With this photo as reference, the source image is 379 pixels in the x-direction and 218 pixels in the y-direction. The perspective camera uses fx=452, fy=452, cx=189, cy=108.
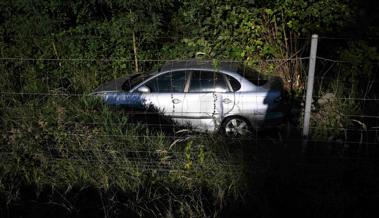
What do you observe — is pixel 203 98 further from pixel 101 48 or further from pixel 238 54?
pixel 101 48

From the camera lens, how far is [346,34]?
9.03 m

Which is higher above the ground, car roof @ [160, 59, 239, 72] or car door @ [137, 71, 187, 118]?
car roof @ [160, 59, 239, 72]

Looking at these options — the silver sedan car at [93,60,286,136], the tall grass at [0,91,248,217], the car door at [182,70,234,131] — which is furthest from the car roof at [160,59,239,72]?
the tall grass at [0,91,248,217]

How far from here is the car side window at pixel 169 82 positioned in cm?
755

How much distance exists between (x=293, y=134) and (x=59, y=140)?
256cm

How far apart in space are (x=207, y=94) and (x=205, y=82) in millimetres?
264

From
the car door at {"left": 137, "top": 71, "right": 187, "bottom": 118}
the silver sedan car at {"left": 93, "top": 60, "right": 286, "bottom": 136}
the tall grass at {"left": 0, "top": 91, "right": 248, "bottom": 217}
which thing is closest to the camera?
the tall grass at {"left": 0, "top": 91, "right": 248, "bottom": 217}

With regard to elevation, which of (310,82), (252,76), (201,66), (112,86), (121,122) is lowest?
(112,86)

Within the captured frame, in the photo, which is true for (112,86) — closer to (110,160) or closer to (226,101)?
(226,101)

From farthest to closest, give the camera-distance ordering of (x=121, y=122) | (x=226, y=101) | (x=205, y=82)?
(x=205, y=82)
(x=226, y=101)
(x=121, y=122)

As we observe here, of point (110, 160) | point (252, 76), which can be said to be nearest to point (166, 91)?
point (252, 76)

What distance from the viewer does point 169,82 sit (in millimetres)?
7668

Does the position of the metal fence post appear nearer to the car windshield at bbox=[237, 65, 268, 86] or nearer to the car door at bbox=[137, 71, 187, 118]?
the car windshield at bbox=[237, 65, 268, 86]

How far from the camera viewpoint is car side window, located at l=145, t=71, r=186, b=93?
297 inches
